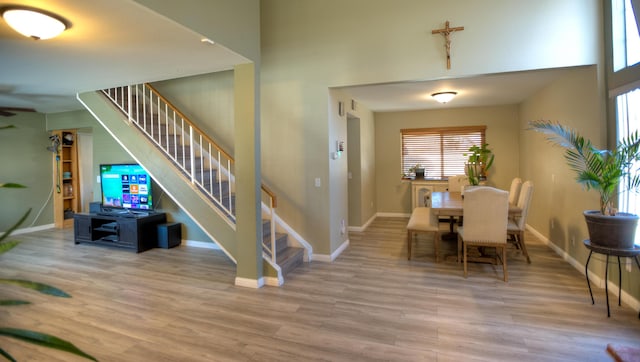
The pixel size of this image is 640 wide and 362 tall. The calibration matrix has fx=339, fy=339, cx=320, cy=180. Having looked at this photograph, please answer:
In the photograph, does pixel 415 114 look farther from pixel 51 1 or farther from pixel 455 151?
pixel 51 1

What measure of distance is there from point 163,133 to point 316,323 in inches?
151

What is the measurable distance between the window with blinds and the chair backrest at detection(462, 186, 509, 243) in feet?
12.1

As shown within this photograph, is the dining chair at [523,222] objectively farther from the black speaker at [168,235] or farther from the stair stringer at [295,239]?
the black speaker at [168,235]

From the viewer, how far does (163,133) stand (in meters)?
5.22

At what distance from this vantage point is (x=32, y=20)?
7.48 feet

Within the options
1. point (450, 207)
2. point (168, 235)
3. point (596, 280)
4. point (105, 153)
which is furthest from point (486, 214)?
point (105, 153)

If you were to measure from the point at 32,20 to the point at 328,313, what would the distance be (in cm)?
316

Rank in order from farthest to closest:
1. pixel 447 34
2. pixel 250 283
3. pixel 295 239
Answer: pixel 295 239 → pixel 447 34 → pixel 250 283

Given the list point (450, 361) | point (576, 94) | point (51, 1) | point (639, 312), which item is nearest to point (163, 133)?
point (51, 1)

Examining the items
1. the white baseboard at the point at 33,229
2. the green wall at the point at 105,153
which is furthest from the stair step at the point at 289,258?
the white baseboard at the point at 33,229

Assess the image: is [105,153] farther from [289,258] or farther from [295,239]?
[289,258]

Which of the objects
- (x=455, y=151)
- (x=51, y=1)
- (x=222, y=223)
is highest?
(x=51, y=1)

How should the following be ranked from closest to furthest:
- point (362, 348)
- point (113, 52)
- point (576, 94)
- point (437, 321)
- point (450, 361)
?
point (450, 361)
point (362, 348)
point (437, 321)
point (113, 52)
point (576, 94)

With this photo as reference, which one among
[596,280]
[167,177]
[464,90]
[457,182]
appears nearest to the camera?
[596,280]
